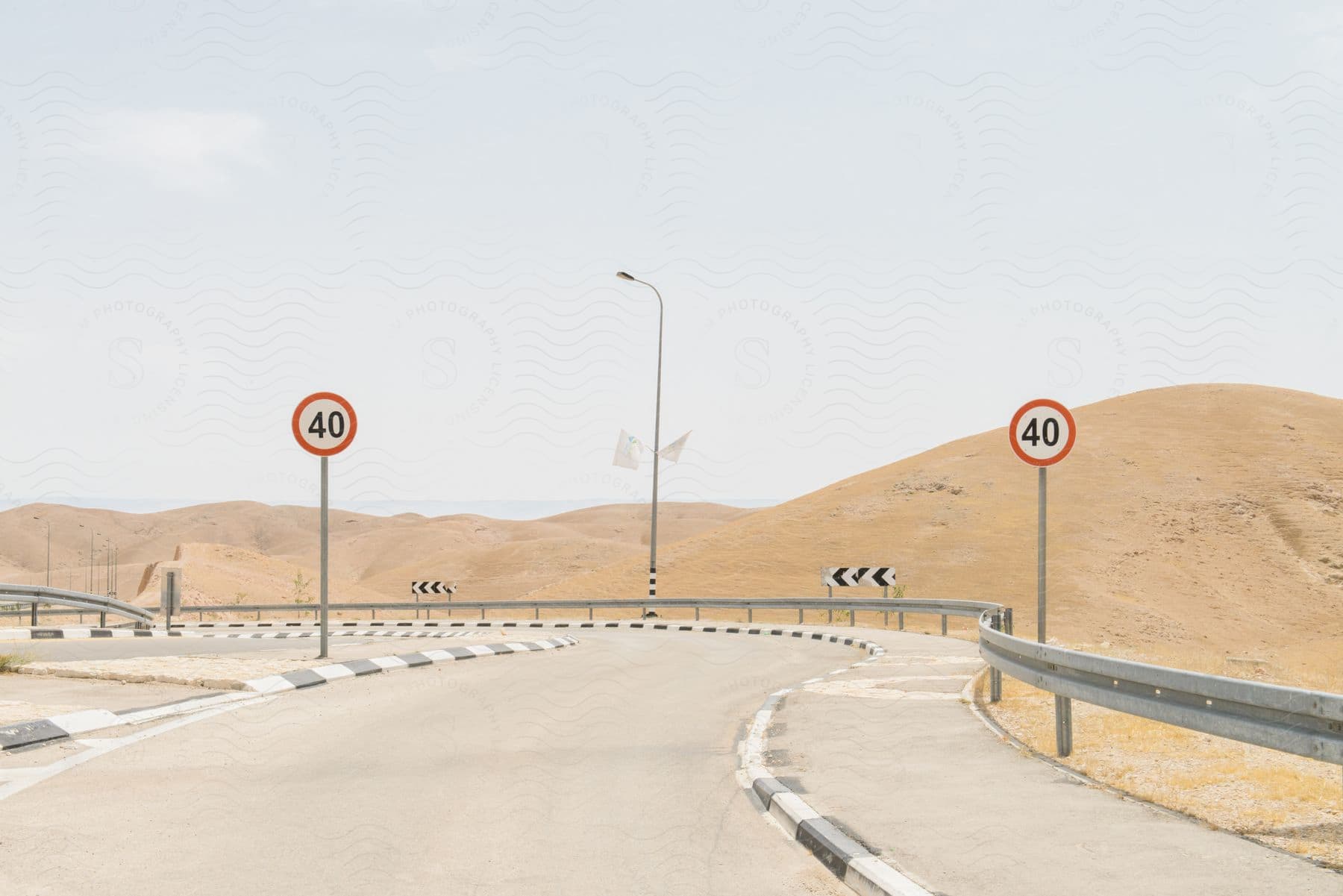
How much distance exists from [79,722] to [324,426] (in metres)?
5.92

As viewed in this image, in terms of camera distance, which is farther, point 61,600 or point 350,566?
point 350,566

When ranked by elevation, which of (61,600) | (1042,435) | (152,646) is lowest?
(152,646)

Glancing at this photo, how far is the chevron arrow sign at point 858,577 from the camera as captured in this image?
33656 millimetres

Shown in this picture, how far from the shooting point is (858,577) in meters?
34.3

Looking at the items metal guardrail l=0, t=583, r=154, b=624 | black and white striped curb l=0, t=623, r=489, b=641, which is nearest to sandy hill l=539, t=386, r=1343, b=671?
black and white striped curb l=0, t=623, r=489, b=641

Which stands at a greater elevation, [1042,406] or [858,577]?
[1042,406]

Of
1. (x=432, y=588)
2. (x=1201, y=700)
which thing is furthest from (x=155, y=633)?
(x=1201, y=700)

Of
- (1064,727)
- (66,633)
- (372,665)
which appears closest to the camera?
(1064,727)

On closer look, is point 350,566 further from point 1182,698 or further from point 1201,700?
point 1201,700

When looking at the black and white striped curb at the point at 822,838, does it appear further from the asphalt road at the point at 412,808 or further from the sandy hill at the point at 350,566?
the sandy hill at the point at 350,566

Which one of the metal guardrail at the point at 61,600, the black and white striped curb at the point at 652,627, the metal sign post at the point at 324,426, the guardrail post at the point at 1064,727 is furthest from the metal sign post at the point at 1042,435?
the metal guardrail at the point at 61,600

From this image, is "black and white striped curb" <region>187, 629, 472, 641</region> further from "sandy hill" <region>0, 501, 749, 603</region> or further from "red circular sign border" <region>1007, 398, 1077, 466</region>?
"sandy hill" <region>0, 501, 749, 603</region>

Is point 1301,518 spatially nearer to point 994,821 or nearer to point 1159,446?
point 1159,446

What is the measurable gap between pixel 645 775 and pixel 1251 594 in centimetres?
6126
